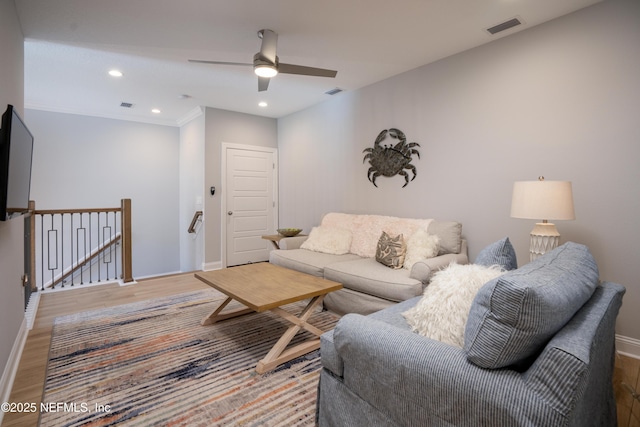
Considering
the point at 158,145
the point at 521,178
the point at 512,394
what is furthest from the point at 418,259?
the point at 158,145

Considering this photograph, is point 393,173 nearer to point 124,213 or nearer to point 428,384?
point 428,384

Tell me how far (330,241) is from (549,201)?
2232mm

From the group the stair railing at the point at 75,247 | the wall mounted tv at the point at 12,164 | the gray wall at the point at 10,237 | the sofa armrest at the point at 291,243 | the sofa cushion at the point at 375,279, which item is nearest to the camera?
the wall mounted tv at the point at 12,164

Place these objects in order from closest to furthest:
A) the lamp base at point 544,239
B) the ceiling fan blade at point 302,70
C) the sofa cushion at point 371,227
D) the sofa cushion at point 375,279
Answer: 1. the lamp base at point 544,239
2. the sofa cushion at point 375,279
3. the ceiling fan blade at point 302,70
4. the sofa cushion at point 371,227

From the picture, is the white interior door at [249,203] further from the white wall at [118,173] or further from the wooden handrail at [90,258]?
the wooden handrail at [90,258]

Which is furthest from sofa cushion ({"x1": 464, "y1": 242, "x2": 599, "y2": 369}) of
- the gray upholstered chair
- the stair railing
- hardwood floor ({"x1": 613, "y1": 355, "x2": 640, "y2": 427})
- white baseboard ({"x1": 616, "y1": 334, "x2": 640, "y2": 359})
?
the stair railing

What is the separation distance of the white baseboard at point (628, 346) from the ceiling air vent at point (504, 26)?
8.62 ft

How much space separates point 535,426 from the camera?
2.74 feet

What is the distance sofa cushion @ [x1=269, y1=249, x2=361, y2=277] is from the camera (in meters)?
3.27

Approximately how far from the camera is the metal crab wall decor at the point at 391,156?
12.2 ft

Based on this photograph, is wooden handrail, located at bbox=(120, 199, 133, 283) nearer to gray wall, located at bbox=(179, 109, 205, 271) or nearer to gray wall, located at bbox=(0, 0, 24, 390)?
gray wall, located at bbox=(179, 109, 205, 271)

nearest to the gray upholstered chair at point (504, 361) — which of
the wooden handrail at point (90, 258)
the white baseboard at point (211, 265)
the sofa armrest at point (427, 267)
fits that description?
the sofa armrest at point (427, 267)

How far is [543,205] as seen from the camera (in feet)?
7.41

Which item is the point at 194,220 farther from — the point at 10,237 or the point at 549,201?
the point at 549,201
